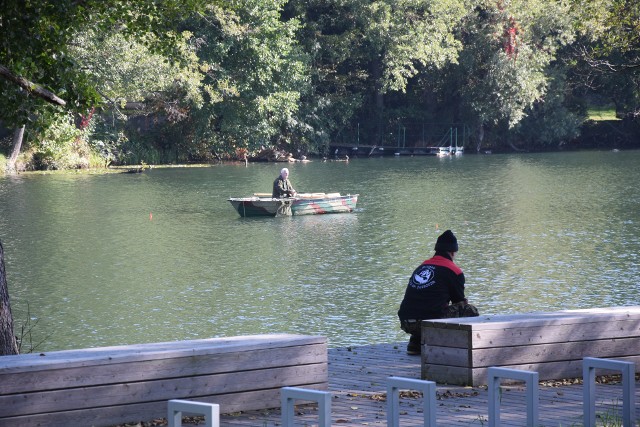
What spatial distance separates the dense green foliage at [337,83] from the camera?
5231 cm

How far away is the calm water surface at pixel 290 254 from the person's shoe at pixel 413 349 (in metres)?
4.17

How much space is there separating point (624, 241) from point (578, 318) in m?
16.9

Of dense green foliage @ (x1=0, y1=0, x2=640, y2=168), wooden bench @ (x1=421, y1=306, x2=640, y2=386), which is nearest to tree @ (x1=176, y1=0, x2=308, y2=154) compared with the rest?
dense green foliage @ (x1=0, y1=0, x2=640, y2=168)

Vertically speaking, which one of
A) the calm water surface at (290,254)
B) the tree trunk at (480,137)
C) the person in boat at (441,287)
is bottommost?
the calm water surface at (290,254)

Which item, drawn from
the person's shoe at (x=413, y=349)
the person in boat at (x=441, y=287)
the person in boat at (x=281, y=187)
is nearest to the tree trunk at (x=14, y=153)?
the person in boat at (x=281, y=187)

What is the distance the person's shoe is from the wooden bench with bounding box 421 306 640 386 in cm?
133

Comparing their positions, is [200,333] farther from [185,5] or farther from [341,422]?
[341,422]

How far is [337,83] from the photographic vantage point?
65.8 meters

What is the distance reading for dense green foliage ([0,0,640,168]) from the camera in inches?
2060

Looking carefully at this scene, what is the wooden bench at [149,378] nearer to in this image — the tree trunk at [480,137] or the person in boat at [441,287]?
the person in boat at [441,287]

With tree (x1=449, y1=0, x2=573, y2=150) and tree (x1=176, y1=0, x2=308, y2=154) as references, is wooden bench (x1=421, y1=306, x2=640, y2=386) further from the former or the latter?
tree (x1=449, y1=0, x2=573, y2=150)

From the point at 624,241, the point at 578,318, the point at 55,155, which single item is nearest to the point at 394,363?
the point at 578,318

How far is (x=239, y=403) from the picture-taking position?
8.22m

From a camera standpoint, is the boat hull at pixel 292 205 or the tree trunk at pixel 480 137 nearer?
the boat hull at pixel 292 205
